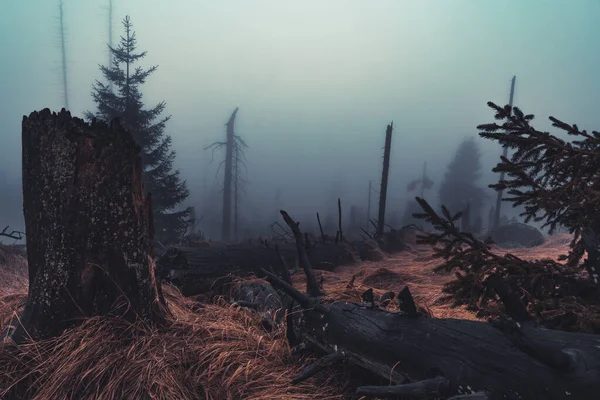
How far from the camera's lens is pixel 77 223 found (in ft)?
8.84

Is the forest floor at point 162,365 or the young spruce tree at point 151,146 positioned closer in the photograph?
the forest floor at point 162,365

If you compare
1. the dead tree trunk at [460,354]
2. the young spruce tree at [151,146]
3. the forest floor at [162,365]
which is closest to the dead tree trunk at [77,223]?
the forest floor at [162,365]

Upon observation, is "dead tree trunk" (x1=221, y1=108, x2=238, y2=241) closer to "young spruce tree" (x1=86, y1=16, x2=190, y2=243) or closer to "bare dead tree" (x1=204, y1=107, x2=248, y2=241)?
"bare dead tree" (x1=204, y1=107, x2=248, y2=241)

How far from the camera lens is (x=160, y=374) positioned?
92.1 inches

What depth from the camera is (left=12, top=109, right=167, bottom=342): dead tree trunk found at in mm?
2697

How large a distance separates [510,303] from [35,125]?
11.0 feet

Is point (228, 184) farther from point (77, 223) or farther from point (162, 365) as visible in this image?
point (162, 365)

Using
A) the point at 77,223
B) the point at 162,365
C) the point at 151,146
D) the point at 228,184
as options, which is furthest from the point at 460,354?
the point at 228,184

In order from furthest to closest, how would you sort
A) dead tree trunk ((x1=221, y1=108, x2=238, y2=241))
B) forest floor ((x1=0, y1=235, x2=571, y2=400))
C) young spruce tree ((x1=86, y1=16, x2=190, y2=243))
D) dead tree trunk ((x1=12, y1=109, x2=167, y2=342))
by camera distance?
dead tree trunk ((x1=221, y1=108, x2=238, y2=241)) < young spruce tree ((x1=86, y1=16, x2=190, y2=243)) < dead tree trunk ((x1=12, y1=109, x2=167, y2=342)) < forest floor ((x1=0, y1=235, x2=571, y2=400))

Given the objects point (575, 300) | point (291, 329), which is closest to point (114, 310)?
point (291, 329)

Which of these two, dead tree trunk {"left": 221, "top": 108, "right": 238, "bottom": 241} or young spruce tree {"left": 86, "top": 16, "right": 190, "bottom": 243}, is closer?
young spruce tree {"left": 86, "top": 16, "right": 190, "bottom": 243}

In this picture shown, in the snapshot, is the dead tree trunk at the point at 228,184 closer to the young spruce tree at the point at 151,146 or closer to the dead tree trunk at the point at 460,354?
the young spruce tree at the point at 151,146

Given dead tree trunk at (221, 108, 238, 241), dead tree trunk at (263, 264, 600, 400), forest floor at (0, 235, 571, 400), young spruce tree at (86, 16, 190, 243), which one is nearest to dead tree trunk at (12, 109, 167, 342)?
forest floor at (0, 235, 571, 400)

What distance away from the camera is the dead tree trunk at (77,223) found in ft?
8.85
